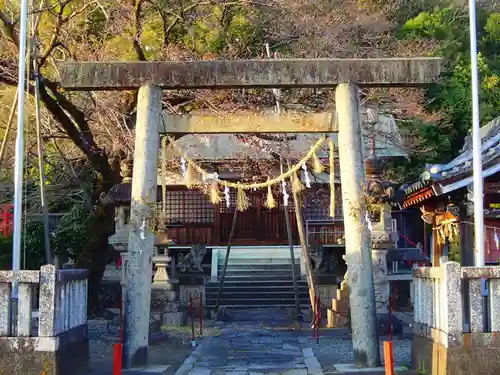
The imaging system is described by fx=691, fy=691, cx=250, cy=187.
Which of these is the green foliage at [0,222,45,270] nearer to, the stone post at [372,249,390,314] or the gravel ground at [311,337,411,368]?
the gravel ground at [311,337,411,368]

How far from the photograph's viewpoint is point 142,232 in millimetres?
11352

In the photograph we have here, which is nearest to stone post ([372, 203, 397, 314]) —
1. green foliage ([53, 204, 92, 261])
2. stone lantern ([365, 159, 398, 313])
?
stone lantern ([365, 159, 398, 313])

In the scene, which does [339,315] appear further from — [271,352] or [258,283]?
[258,283]

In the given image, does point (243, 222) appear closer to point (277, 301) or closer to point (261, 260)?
point (261, 260)

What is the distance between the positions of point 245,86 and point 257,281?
1483cm

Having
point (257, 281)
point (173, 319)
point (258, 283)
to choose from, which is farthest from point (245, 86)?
point (257, 281)

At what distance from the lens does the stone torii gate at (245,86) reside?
441 inches

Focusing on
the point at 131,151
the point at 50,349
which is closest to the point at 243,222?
the point at 131,151

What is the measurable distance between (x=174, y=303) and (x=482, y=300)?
11159 mm

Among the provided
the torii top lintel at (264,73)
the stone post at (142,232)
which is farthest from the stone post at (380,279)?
the stone post at (142,232)

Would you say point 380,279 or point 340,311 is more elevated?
point 380,279

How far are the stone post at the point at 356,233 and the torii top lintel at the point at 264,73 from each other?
1.14ft

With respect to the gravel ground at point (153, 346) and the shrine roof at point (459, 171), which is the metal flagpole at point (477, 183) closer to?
the shrine roof at point (459, 171)

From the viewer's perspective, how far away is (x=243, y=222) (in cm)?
2970
